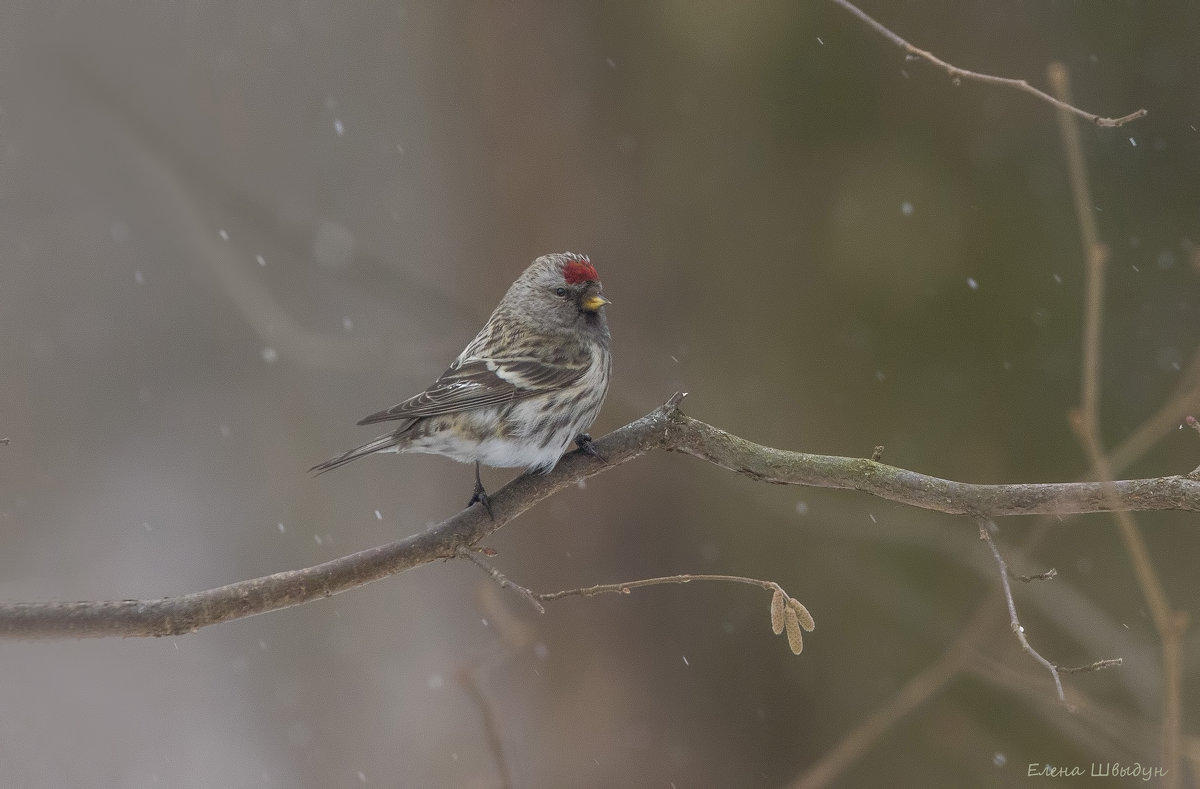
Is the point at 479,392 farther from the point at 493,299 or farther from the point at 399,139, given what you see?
the point at 399,139

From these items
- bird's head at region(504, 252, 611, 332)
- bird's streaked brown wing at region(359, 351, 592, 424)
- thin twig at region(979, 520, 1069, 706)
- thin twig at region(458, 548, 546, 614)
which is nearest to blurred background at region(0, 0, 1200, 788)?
thin twig at region(458, 548, 546, 614)

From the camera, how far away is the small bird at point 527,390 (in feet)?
11.2

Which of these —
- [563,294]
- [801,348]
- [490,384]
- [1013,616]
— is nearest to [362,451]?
[490,384]

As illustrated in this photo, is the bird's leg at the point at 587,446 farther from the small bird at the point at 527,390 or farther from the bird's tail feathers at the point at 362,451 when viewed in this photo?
the bird's tail feathers at the point at 362,451

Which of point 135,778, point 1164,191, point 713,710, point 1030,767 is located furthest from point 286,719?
point 1164,191

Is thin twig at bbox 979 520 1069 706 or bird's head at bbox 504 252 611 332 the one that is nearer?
thin twig at bbox 979 520 1069 706

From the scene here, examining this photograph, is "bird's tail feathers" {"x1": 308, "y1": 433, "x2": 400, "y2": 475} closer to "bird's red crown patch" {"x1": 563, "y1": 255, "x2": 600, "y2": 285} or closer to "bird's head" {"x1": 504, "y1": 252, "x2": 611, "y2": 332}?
"bird's head" {"x1": 504, "y1": 252, "x2": 611, "y2": 332}

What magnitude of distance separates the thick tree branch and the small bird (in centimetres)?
17

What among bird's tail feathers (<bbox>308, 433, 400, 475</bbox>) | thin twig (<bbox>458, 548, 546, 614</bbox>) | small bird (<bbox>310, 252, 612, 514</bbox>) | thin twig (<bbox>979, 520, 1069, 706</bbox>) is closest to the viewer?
thin twig (<bbox>979, 520, 1069, 706</bbox>)

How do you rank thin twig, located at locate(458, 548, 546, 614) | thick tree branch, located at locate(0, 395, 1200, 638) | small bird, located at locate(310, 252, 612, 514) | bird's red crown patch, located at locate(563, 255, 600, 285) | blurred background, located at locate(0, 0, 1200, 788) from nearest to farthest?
1. thin twig, located at locate(458, 548, 546, 614)
2. thick tree branch, located at locate(0, 395, 1200, 638)
3. small bird, located at locate(310, 252, 612, 514)
4. bird's red crown patch, located at locate(563, 255, 600, 285)
5. blurred background, located at locate(0, 0, 1200, 788)

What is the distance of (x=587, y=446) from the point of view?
316 cm

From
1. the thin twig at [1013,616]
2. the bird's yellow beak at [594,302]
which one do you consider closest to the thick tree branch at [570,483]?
the thin twig at [1013,616]

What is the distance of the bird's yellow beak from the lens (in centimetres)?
379

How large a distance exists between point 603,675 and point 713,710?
1.74 feet
